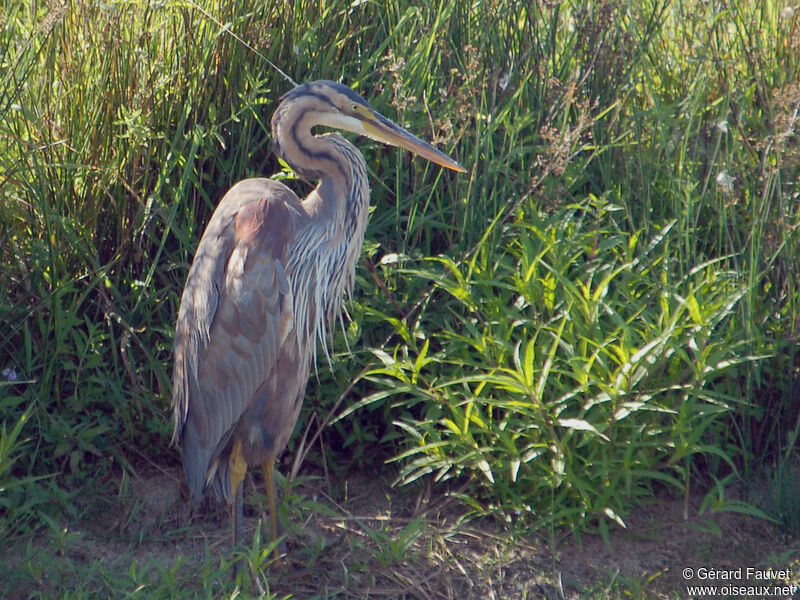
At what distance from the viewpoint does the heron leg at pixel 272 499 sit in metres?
3.21

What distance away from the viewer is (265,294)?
3205 millimetres

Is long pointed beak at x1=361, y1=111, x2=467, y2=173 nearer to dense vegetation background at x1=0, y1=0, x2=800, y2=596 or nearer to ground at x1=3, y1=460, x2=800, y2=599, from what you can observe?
dense vegetation background at x1=0, y1=0, x2=800, y2=596

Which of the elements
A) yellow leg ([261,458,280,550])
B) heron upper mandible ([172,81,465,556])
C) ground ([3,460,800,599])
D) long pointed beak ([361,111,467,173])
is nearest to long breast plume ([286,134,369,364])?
heron upper mandible ([172,81,465,556])

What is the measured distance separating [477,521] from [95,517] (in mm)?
1352

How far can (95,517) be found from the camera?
3449 millimetres

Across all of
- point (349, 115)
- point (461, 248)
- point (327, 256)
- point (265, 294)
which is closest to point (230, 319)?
point (265, 294)

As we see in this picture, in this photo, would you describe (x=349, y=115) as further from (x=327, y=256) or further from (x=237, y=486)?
(x=237, y=486)

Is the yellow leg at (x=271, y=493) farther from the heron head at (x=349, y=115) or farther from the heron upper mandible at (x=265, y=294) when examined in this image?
the heron head at (x=349, y=115)

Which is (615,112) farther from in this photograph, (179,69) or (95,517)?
(95,517)

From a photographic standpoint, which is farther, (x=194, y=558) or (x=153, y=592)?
(x=194, y=558)

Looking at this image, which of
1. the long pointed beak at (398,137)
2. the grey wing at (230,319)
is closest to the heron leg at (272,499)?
the grey wing at (230,319)

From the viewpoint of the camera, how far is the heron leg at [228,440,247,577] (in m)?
3.22

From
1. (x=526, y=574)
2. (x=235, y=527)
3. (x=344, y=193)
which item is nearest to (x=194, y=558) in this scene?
(x=235, y=527)

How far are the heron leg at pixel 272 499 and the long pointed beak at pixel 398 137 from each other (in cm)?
116
